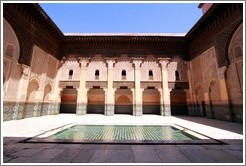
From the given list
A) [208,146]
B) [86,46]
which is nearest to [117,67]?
[86,46]

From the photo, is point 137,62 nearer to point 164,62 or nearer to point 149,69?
point 149,69

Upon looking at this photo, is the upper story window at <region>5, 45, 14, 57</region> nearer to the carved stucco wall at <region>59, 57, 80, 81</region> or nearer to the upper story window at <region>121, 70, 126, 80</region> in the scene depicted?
the carved stucco wall at <region>59, 57, 80, 81</region>

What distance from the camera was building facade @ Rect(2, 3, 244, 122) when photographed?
25.0 feet

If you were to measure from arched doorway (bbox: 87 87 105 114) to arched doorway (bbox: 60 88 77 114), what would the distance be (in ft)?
4.52

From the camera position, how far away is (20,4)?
7973mm

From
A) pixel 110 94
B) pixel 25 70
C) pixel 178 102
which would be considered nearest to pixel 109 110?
pixel 110 94

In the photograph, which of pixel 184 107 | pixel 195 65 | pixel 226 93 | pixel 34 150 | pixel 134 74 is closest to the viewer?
pixel 34 150

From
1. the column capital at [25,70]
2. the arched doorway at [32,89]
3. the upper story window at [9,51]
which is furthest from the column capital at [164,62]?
the upper story window at [9,51]

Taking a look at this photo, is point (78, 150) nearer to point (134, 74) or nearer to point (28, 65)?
point (28, 65)

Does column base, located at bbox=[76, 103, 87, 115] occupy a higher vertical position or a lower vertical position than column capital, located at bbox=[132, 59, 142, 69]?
lower

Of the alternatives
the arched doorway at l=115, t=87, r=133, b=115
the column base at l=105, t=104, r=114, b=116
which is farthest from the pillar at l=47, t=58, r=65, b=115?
the arched doorway at l=115, t=87, r=133, b=115

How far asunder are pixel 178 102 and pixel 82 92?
838 cm

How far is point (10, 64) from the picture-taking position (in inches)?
299

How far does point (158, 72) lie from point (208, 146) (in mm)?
9245
